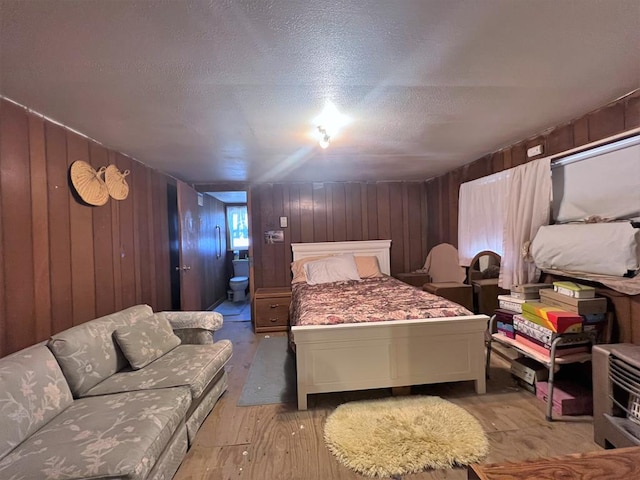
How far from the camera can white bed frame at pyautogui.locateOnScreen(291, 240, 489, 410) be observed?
213cm

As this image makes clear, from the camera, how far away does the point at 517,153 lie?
9.02ft

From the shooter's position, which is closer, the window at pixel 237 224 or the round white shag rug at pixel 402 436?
the round white shag rug at pixel 402 436

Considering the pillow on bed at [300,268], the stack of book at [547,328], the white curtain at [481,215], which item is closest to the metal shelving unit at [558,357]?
the stack of book at [547,328]

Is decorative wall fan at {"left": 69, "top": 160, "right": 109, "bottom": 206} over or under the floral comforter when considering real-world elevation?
over

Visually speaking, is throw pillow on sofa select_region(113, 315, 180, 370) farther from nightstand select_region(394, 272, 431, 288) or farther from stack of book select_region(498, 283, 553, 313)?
nightstand select_region(394, 272, 431, 288)

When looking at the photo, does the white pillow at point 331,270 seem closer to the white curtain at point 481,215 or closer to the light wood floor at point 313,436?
the white curtain at point 481,215

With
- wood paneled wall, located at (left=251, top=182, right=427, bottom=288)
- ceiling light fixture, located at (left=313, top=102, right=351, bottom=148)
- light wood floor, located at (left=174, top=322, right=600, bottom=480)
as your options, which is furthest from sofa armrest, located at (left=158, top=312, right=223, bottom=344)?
wood paneled wall, located at (left=251, top=182, right=427, bottom=288)

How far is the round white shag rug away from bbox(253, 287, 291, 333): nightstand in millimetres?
1935

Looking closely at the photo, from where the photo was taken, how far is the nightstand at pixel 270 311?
388 centimetres

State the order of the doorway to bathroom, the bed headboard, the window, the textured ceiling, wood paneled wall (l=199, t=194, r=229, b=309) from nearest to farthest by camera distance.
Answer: the textured ceiling < the bed headboard < wood paneled wall (l=199, t=194, r=229, b=309) < the doorway to bathroom < the window

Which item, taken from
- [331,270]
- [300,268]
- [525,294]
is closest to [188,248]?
[300,268]

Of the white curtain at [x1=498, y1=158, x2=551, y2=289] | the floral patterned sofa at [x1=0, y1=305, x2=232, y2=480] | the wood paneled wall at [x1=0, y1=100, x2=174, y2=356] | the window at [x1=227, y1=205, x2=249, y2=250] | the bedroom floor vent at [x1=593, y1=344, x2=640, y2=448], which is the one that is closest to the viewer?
the floral patterned sofa at [x1=0, y1=305, x2=232, y2=480]

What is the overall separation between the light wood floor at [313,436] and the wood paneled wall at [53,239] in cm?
129

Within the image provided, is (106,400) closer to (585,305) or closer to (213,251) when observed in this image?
(585,305)
